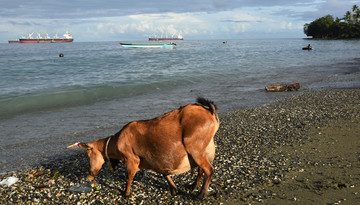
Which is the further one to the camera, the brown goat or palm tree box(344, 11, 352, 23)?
palm tree box(344, 11, 352, 23)

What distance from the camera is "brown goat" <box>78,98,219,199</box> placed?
5.43 m

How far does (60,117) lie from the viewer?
1572 centimetres

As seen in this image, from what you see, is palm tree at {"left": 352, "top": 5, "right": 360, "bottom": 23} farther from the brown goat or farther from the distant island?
the brown goat

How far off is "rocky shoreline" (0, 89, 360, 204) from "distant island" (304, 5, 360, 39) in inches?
6615

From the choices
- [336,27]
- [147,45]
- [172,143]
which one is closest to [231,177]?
[172,143]

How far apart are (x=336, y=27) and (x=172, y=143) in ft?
600

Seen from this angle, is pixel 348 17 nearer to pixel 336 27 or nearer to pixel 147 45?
pixel 336 27

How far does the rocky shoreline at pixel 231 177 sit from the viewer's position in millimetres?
6145

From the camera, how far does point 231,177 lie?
6859mm

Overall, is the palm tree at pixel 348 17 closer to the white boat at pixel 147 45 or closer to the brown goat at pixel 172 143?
the white boat at pixel 147 45

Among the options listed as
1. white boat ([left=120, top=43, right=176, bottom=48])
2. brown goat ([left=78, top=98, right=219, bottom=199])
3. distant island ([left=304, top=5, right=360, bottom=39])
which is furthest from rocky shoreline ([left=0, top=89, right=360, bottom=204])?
distant island ([left=304, top=5, right=360, bottom=39])

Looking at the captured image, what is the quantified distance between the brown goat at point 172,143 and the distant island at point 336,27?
567 ft

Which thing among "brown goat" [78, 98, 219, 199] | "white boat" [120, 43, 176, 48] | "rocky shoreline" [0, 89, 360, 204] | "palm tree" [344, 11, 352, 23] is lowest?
"rocky shoreline" [0, 89, 360, 204]

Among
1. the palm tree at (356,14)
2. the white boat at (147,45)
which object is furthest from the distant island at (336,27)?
the white boat at (147,45)
